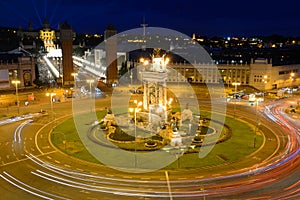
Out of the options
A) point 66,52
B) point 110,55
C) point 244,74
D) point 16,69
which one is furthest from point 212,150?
point 16,69

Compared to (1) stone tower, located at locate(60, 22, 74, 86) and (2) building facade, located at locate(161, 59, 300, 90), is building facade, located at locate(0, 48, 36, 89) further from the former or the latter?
(2) building facade, located at locate(161, 59, 300, 90)

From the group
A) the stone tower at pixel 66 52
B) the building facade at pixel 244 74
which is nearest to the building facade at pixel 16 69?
the stone tower at pixel 66 52

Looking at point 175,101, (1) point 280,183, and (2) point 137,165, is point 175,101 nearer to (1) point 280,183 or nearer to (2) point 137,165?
(2) point 137,165

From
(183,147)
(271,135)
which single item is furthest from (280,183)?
(271,135)

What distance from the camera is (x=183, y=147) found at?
167ft

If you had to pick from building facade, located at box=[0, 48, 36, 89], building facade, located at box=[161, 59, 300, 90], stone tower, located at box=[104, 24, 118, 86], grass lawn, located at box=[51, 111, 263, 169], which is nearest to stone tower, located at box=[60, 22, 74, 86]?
building facade, located at box=[0, 48, 36, 89]

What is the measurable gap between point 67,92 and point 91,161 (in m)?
59.8

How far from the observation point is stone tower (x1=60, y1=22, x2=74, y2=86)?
11584 cm

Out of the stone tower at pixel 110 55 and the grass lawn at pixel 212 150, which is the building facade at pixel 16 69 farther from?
the grass lawn at pixel 212 150

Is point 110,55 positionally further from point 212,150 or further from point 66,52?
point 212,150

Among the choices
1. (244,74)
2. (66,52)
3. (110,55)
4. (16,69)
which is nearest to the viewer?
(16,69)

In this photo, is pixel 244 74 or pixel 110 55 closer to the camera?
pixel 244 74

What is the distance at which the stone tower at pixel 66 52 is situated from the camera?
380ft

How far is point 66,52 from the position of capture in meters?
116
